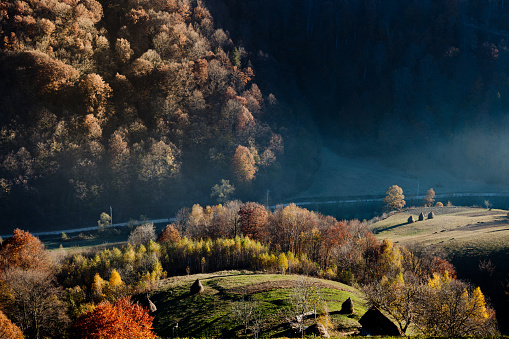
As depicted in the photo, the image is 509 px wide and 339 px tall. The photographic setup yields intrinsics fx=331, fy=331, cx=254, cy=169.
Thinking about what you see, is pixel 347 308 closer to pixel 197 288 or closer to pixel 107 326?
pixel 197 288

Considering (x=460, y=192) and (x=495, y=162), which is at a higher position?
(x=495, y=162)

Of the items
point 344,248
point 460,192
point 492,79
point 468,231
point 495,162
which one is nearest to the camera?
point 344,248

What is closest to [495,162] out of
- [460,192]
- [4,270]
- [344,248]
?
[460,192]

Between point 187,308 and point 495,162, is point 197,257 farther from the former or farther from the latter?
point 495,162

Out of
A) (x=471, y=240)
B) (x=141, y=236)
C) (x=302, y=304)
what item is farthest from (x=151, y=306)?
(x=471, y=240)

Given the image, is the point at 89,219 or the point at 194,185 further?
the point at 194,185

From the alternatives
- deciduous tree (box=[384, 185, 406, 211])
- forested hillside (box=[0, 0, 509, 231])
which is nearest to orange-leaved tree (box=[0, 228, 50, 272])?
forested hillside (box=[0, 0, 509, 231])
